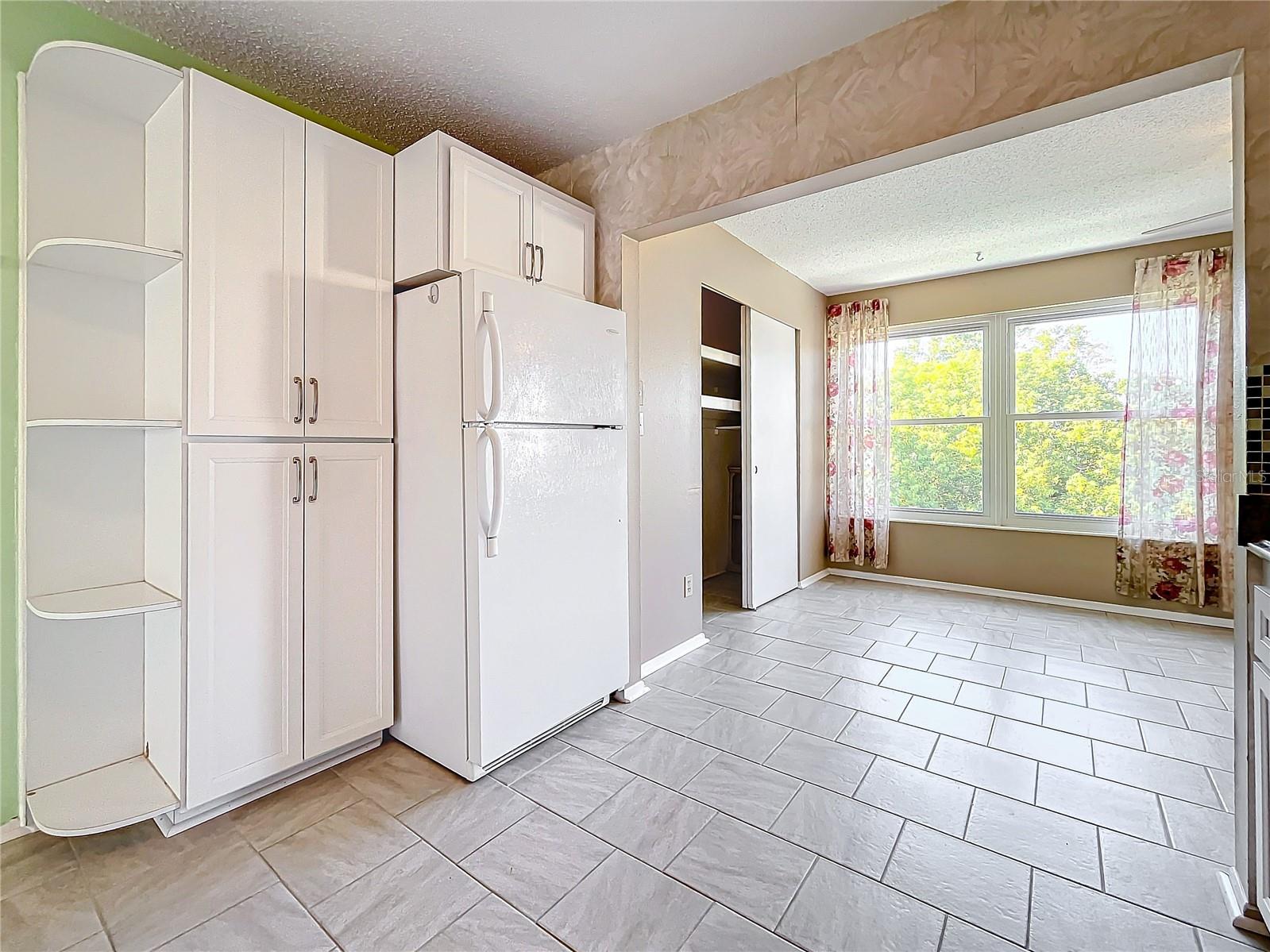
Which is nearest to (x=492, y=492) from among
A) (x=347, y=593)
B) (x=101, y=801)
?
(x=347, y=593)

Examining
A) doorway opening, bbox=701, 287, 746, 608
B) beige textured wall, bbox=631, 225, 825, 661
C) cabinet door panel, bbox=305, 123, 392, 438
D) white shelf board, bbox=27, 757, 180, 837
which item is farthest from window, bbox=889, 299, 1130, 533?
white shelf board, bbox=27, 757, 180, 837

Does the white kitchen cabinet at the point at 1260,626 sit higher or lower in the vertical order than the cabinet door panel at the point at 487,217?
lower

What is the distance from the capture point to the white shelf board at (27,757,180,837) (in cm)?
157

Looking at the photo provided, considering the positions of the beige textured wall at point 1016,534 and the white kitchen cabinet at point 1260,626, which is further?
the beige textured wall at point 1016,534

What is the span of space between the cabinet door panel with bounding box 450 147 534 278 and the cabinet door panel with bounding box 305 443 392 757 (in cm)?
80

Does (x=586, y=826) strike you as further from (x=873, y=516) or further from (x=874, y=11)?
(x=873, y=516)

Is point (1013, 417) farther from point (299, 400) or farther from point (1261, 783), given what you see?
point (299, 400)

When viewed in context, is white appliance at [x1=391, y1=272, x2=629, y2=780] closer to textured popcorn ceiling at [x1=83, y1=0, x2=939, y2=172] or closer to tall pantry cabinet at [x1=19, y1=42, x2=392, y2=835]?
tall pantry cabinet at [x1=19, y1=42, x2=392, y2=835]

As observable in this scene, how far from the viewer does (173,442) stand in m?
1.70

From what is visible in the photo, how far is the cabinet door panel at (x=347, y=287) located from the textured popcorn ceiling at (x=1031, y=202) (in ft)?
7.27

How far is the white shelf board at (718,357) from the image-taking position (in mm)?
3738

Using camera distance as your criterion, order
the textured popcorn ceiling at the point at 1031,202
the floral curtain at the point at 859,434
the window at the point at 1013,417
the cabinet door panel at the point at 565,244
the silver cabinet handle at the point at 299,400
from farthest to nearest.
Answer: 1. the floral curtain at the point at 859,434
2. the window at the point at 1013,417
3. the textured popcorn ceiling at the point at 1031,202
4. the cabinet door panel at the point at 565,244
5. the silver cabinet handle at the point at 299,400

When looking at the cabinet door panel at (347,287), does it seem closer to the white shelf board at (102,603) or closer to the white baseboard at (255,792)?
the white shelf board at (102,603)

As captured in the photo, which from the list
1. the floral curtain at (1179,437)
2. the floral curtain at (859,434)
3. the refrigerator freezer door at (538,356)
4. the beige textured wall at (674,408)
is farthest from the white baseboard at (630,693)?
the floral curtain at (1179,437)
